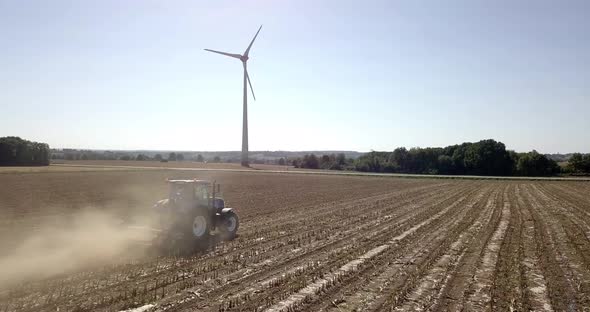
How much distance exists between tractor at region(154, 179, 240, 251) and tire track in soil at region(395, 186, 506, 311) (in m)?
7.23

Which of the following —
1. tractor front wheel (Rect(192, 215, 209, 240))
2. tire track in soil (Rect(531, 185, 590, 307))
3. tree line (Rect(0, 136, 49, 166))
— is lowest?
tire track in soil (Rect(531, 185, 590, 307))

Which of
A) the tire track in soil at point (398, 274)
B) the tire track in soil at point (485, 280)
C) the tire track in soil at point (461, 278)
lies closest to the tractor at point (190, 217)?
the tire track in soil at point (398, 274)

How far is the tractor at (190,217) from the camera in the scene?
13484 mm

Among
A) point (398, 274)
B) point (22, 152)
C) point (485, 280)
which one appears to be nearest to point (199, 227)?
point (398, 274)

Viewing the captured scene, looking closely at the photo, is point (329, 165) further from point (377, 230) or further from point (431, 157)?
point (377, 230)

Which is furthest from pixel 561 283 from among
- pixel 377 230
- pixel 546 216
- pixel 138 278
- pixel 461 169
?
pixel 461 169

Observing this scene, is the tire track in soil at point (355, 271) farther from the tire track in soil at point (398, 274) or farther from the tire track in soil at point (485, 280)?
the tire track in soil at point (485, 280)

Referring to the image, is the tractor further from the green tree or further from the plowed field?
the green tree

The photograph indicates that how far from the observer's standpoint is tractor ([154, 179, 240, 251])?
13484 mm

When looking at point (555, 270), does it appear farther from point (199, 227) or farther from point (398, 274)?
point (199, 227)

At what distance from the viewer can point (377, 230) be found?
17.0 meters

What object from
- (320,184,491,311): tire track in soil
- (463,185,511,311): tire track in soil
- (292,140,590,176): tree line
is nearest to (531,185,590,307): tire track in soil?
(463,185,511,311): tire track in soil

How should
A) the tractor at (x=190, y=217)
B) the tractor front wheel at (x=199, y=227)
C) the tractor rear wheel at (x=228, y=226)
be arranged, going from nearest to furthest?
the tractor at (x=190, y=217)
the tractor front wheel at (x=199, y=227)
the tractor rear wheel at (x=228, y=226)

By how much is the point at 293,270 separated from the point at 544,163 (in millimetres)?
102778
